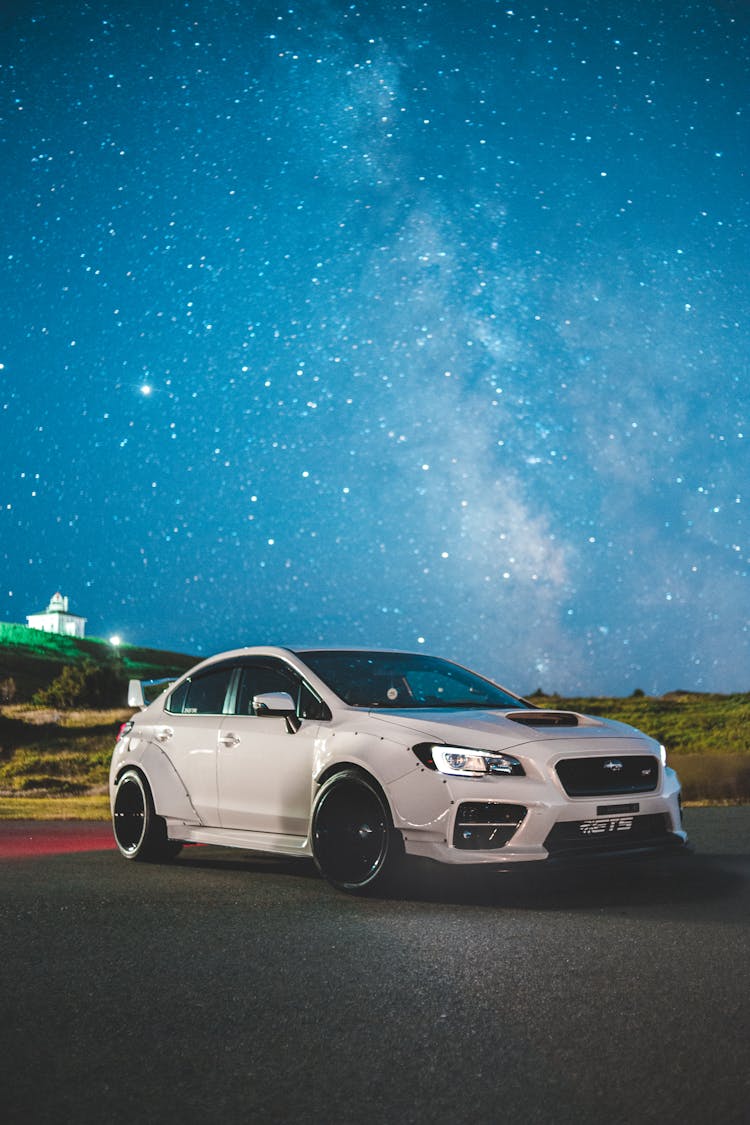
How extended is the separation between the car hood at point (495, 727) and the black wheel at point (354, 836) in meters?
0.48

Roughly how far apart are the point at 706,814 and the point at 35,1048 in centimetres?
1076

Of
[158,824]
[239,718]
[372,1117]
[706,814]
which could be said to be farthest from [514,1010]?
[706,814]

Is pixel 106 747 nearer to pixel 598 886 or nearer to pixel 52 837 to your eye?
pixel 52 837

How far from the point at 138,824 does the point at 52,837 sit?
2753mm

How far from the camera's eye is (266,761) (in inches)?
336

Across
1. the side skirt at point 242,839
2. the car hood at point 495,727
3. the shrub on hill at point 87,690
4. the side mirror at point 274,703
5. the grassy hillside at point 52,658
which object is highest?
the grassy hillside at point 52,658

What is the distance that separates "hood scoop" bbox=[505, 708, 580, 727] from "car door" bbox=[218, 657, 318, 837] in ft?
4.58

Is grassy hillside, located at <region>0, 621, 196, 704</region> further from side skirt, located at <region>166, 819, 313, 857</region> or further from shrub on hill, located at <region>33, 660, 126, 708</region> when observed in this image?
side skirt, located at <region>166, 819, 313, 857</region>

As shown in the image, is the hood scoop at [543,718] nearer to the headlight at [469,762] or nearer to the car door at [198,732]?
the headlight at [469,762]

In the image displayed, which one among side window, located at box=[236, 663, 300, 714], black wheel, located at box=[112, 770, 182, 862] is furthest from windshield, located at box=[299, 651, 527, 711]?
black wheel, located at box=[112, 770, 182, 862]

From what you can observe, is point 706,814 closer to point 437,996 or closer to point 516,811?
point 516,811

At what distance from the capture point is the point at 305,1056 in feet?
13.5

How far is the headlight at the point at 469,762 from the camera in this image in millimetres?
7324

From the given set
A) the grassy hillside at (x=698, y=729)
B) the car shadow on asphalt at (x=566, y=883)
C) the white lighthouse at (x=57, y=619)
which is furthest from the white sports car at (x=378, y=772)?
the white lighthouse at (x=57, y=619)
